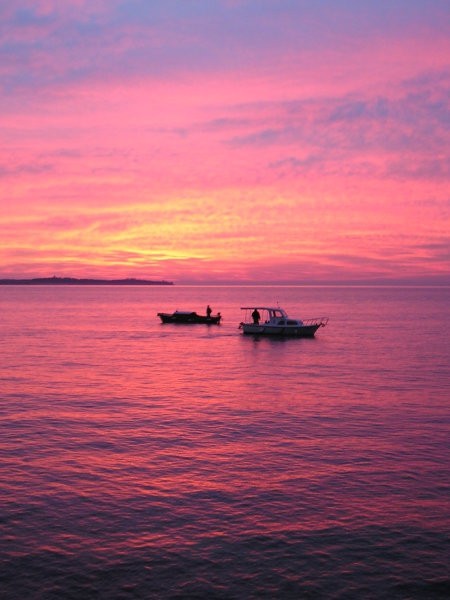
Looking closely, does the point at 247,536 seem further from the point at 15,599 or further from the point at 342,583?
the point at 15,599

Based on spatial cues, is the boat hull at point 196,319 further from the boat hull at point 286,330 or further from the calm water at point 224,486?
the calm water at point 224,486

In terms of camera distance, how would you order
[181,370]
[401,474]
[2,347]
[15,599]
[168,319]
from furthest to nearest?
[168,319]
[2,347]
[181,370]
[401,474]
[15,599]

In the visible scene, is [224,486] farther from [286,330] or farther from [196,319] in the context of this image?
[196,319]

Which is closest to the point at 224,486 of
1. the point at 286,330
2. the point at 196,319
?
the point at 286,330

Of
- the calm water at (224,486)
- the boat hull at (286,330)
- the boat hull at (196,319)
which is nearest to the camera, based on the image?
the calm water at (224,486)

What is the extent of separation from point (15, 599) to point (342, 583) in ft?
23.9

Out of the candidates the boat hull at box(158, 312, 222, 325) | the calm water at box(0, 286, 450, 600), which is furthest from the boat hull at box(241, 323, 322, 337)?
the calm water at box(0, 286, 450, 600)

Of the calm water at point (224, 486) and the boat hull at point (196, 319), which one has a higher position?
the boat hull at point (196, 319)

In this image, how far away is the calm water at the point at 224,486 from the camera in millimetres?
14023

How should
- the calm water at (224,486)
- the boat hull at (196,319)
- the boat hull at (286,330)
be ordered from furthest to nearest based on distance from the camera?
the boat hull at (196,319)
the boat hull at (286,330)
the calm water at (224,486)

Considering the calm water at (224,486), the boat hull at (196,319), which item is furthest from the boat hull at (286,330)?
the calm water at (224,486)

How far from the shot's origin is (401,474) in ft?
69.0

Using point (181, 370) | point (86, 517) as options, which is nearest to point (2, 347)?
point (181, 370)

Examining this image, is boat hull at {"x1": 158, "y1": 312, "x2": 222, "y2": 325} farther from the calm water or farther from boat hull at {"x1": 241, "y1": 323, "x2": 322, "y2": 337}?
the calm water
